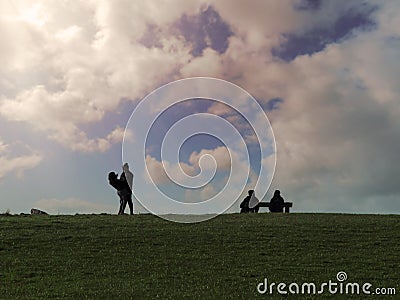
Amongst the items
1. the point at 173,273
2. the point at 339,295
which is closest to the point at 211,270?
the point at 173,273

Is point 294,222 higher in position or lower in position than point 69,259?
higher

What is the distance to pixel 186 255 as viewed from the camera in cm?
2975

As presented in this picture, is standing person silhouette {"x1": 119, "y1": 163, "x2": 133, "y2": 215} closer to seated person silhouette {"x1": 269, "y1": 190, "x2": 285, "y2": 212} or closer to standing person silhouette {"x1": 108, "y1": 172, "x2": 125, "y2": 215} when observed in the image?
standing person silhouette {"x1": 108, "y1": 172, "x2": 125, "y2": 215}

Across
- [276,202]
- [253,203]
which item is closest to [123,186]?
[253,203]

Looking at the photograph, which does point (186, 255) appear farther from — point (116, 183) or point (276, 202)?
point (276, 202)

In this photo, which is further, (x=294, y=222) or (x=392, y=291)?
(x=294, y=222)

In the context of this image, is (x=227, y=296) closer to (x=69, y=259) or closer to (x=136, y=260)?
(x=136, y=260)

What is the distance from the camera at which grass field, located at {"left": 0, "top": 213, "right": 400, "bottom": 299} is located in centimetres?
2417

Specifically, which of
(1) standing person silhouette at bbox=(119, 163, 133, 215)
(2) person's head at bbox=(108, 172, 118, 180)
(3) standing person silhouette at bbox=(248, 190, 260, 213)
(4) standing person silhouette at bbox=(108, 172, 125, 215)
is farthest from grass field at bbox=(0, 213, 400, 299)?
(3) standing person silhouette at bbox=(248, 190, 260, 213)

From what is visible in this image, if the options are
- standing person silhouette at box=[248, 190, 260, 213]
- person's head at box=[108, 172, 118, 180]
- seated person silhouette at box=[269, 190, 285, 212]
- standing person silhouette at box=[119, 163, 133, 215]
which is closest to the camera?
standing person silhouette at box=[119, 163, 133, 215]

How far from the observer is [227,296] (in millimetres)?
22516

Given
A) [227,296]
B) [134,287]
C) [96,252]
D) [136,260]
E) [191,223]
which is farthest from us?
[191,223]

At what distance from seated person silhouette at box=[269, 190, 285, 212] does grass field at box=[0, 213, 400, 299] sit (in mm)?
8625

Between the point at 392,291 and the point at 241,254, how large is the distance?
818cm
